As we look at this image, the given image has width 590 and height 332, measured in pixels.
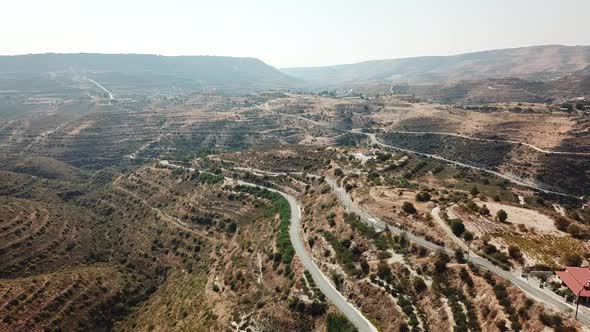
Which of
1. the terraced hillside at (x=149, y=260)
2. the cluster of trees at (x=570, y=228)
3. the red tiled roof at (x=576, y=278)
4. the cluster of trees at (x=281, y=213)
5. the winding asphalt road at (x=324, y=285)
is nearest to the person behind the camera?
the red tiled roof at (x=576, y=278)

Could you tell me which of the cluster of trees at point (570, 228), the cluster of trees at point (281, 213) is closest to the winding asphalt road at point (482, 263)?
the cluster of trees at point (281, 213)

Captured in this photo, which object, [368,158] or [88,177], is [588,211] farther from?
[88,177]

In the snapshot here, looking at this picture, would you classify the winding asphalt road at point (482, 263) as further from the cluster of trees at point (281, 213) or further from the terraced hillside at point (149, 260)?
the terraced hillside at point (149, 260)

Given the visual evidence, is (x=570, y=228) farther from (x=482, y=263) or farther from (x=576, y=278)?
(x=576, y=278)

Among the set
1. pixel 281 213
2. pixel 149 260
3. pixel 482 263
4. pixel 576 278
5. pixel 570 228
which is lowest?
pixel 149 260

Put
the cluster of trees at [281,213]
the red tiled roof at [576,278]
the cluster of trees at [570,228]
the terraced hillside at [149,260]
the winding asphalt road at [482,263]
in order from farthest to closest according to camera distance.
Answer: the cluster of trees at [281,213] < the terraced hillside at [149,260] < the cluster of trees at [570,228] < the winding asphalt road at [482,263] < the red tiled roof at [576,278]

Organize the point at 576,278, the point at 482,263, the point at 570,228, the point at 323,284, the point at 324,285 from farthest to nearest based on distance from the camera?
the point at 570,228, the point at 323,284, the point at 324,285, the point at 482,263, the point at 576,278

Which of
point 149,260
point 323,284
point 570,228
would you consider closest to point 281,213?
point 149,260

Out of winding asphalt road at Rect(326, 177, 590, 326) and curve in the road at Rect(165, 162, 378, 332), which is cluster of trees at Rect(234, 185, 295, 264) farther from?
winding asphalt road at Rect(326, 177, 590, 326)

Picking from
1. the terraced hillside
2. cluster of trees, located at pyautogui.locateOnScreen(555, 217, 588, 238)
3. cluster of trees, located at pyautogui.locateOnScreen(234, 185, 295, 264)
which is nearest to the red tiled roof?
cluster of trees, located at pyautogui.locateOnScreen(555, 217, 588, 238)

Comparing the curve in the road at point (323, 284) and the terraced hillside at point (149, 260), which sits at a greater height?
the curve in the road at point (323, 284)
